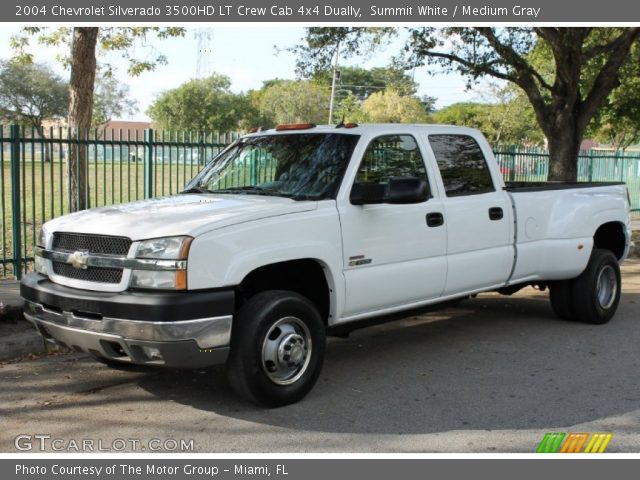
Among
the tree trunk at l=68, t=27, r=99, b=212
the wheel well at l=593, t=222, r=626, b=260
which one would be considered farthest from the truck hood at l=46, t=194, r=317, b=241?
the tree trunk at l=68, t=27, r=99, b=212

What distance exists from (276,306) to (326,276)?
23.6 inches

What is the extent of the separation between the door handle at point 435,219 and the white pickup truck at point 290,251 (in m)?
0.02

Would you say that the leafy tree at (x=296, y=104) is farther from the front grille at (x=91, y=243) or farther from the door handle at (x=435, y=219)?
the front grille at (x=91, y=243)

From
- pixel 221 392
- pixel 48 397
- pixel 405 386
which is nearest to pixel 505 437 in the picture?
pixel 405 386

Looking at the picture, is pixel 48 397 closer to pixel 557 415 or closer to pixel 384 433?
pixel 384 433

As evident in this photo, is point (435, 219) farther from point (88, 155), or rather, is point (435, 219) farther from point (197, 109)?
point (197, 109)

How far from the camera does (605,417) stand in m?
5.04

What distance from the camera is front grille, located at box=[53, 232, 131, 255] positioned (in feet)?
15.7

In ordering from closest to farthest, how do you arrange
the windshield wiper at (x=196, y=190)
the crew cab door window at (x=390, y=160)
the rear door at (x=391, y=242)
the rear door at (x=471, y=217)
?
the rear door at (x=391, y=242), the crew cab door window at (x=390, y=160), the windshield wiper at (x=196, y=190), the rear door at (x=471, y=217)

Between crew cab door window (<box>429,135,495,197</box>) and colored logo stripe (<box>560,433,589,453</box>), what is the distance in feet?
7.96

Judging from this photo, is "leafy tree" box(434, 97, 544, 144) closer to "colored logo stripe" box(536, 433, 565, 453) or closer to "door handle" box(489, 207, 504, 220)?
"door handle" box(489, 207, 504, 220)

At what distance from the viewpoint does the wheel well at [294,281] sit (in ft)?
17.1

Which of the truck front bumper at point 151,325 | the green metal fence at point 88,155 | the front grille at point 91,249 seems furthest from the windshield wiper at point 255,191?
the green metal fence at point 88,155

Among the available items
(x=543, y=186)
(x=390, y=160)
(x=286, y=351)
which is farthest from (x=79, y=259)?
(x=543, y=186)
